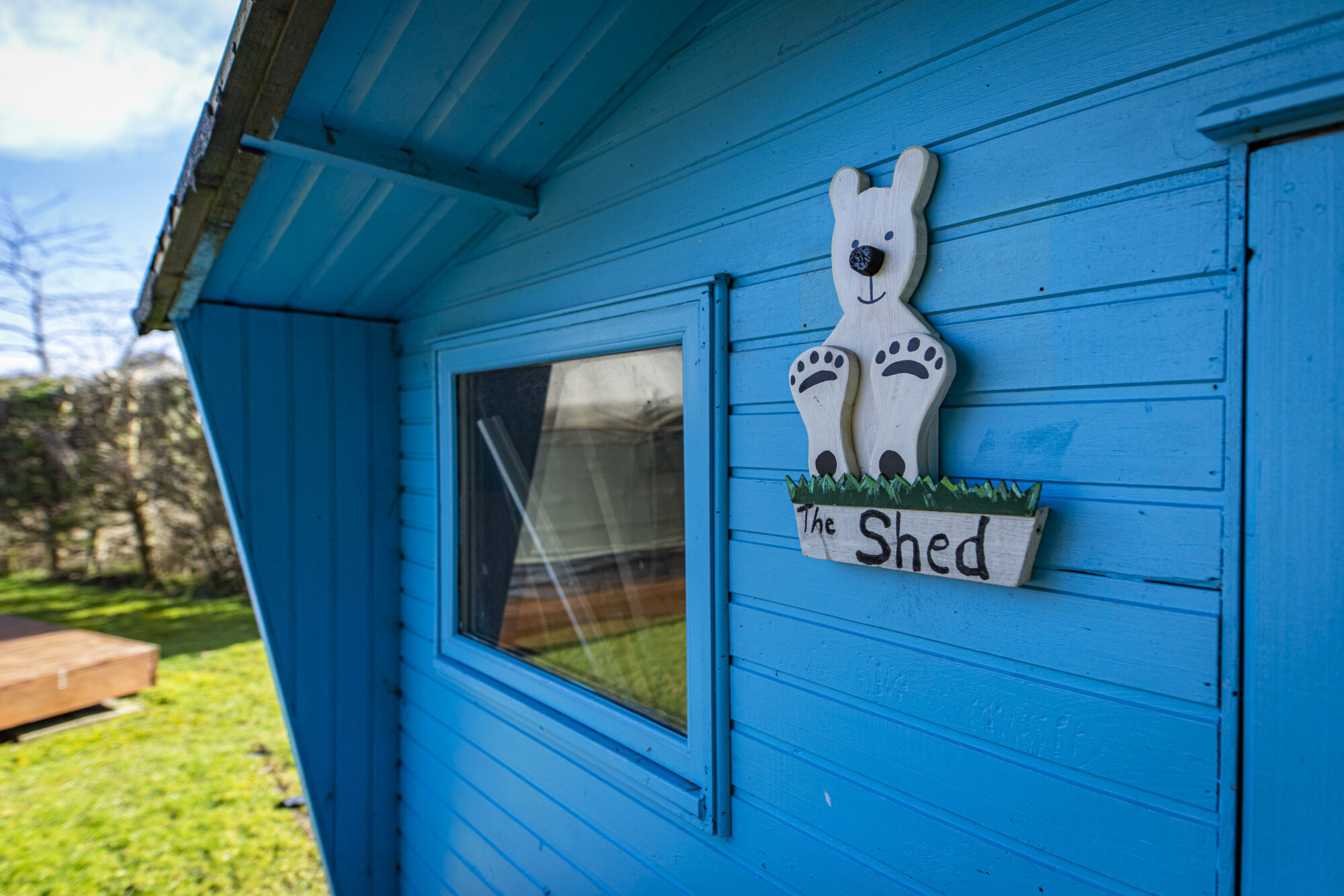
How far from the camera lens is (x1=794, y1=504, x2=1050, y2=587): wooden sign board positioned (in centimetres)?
97

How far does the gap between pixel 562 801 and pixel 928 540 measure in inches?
57.2

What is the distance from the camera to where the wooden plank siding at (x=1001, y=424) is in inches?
35.1

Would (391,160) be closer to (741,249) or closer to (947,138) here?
(741,249)

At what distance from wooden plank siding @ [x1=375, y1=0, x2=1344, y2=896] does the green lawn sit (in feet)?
8.21

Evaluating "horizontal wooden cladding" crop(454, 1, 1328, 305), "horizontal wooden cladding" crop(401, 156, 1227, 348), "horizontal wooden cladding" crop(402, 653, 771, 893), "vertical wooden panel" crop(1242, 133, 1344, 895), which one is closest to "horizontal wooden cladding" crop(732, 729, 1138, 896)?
"horizontal wooden cladding" crop(402, 653, 771, 893)

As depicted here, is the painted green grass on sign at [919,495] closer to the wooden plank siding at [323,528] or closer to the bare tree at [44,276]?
the wooden plank siding at [323,528]

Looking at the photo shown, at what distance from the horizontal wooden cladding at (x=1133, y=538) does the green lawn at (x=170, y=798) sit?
3.41 meters

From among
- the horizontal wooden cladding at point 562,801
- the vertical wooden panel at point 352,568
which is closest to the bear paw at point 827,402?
the horizontal wooden cladding at point 562,801

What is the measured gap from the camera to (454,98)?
5.35ft

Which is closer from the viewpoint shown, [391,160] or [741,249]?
[741,249]

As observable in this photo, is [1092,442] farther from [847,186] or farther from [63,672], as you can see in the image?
[63,672]

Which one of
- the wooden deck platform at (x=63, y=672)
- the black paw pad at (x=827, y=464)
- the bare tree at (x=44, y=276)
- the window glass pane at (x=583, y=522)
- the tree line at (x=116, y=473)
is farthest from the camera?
the bare tree at (x=44, y=276)

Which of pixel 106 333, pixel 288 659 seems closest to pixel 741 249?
A: pixel 288 659

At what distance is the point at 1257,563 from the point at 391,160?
190 cm
